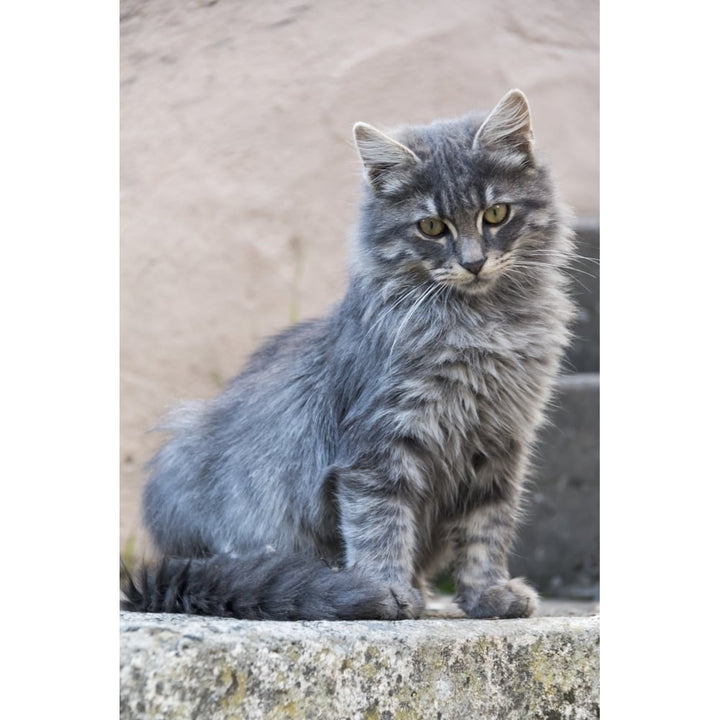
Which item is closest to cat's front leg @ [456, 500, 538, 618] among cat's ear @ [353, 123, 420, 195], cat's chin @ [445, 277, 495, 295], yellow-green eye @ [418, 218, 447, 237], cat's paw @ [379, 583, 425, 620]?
cat's paw @ [379, 583, 425, 620]

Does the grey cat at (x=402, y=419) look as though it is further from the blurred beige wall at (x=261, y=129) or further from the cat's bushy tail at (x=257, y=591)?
the blurred beige wall at (x=261, y=129)

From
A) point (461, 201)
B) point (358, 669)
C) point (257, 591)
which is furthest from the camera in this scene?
point (461, 201)

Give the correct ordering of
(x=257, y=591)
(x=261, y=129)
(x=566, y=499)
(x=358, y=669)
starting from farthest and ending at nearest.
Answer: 1. (x=566, y=499)
2. (x=261, y=129)
3. (x=257, y=591)
4. (x=358, y=669)

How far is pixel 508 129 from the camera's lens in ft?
6.31

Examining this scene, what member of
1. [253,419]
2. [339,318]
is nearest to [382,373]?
[339,318]

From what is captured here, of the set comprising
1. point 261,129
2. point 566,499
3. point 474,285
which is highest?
point 261,129

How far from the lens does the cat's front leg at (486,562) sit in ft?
6.61

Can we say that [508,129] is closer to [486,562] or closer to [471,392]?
[471,392]

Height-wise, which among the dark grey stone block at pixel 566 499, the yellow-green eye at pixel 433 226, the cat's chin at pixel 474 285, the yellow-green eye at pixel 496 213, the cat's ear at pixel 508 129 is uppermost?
the cat's ear at pixel 508 129

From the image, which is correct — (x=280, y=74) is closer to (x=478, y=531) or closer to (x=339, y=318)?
(x=339, y=318)

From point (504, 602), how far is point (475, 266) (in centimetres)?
70

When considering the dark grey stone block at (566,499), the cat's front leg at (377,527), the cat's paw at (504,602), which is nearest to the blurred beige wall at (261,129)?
the cat's front leg at (377,527)

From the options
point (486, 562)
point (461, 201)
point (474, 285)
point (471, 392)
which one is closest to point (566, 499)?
point (486, 562)
